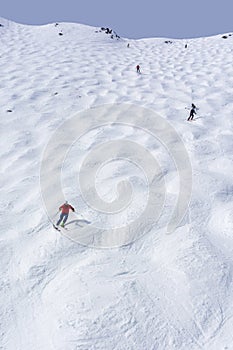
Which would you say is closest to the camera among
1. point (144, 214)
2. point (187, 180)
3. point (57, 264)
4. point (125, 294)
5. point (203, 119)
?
point (125, 294)

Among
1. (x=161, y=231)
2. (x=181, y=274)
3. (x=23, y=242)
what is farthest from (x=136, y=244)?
(x=23, y=242)

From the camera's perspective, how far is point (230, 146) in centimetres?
1111

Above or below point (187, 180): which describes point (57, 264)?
below

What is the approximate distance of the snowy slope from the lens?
561 centimetres

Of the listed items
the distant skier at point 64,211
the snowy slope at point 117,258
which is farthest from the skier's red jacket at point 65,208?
the snowy slope at point 117,258

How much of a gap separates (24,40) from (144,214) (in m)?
23.7

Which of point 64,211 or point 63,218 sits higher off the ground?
point 64,211

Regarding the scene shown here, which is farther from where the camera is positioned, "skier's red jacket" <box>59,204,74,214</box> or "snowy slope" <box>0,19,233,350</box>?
"skier's red jacket" <box>59,204,74,214</box>

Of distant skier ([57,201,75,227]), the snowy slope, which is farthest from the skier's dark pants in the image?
the snowy slope

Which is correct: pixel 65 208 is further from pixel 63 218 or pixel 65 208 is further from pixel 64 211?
pixel 63 218

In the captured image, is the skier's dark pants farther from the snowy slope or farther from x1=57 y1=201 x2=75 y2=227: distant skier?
the snowy slope

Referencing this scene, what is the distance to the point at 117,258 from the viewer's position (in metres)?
6.98

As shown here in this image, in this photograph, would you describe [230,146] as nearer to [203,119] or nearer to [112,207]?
[203,119]

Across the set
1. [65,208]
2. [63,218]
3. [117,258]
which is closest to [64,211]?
[65,208]
